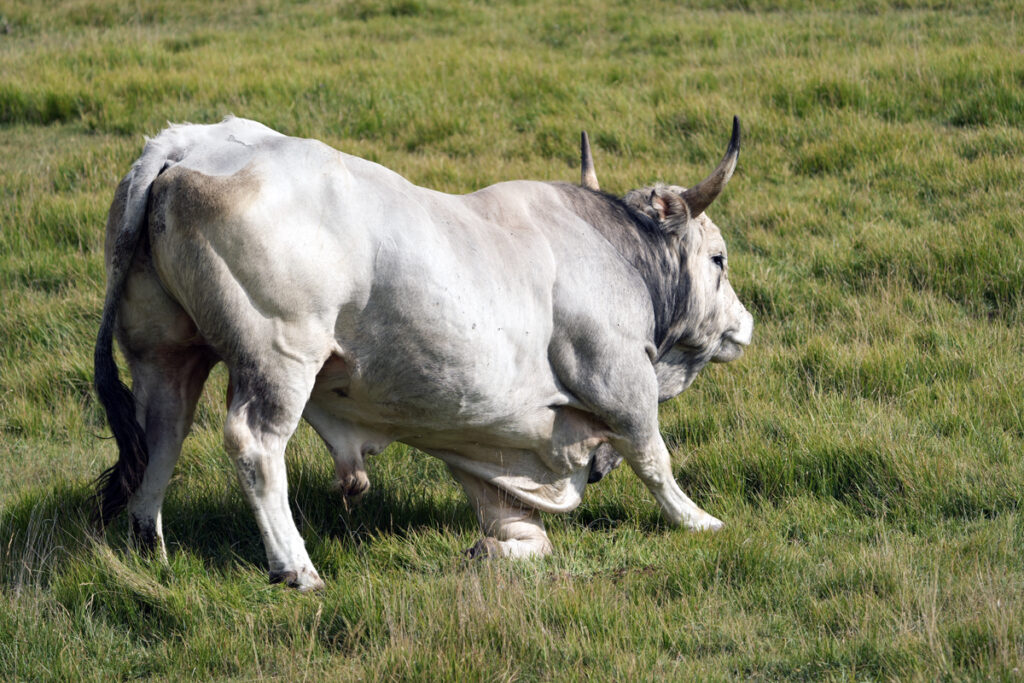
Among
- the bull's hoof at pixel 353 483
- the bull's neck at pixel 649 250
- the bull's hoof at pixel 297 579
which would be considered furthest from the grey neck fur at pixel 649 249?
the bull's hoof at pixel 297 579

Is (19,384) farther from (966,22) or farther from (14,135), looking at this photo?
(966,22)

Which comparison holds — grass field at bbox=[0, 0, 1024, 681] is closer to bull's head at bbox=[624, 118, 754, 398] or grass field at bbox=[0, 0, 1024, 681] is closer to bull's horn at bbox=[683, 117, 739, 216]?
bull's head at bbox=[624, 118, 754, 398]

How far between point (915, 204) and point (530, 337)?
467 centimetres

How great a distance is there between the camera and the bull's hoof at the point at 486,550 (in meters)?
4.54

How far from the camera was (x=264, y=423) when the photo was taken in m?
3.90

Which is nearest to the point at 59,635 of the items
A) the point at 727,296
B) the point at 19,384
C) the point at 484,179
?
the point at 19,384

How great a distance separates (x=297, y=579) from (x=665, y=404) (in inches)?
107

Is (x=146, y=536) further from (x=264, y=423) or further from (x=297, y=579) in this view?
(x=264, y=423)

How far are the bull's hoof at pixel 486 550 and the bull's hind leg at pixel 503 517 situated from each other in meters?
0.05

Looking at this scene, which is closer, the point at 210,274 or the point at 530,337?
the point at 210,274

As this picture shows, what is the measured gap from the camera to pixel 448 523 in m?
5.09

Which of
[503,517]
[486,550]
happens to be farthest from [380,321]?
[503,517]

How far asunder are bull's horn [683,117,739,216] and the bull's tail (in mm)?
2318

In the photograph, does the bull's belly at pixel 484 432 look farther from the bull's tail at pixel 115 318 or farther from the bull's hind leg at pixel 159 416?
the bull's tail at pixel 115 318
